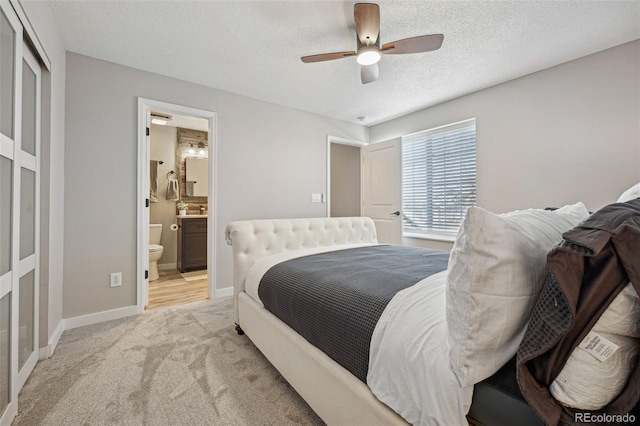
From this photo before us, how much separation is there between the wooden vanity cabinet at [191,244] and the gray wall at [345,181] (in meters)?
2.36

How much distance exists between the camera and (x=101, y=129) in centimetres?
264

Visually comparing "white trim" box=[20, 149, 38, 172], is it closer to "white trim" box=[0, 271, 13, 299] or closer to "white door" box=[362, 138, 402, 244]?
"white trim" box=[0, 271, 13, 299]

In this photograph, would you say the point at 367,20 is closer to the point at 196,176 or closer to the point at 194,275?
the point at 194,275

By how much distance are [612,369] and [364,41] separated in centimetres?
215

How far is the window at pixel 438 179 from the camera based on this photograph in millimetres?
3525

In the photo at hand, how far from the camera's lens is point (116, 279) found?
106 inches

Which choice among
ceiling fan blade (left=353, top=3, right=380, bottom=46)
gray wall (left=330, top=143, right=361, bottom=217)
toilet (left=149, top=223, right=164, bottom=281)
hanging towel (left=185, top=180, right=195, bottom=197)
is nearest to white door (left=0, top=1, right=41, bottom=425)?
ceiling fan blade (left=353, top=3, right=380, bottom=46)

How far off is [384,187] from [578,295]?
151 inches

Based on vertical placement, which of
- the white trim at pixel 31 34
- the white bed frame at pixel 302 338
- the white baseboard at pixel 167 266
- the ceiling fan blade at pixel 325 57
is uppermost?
the ceiling fan blade at pixel 325 57

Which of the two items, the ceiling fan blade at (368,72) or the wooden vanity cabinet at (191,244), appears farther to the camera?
the wooden vanity cabinet at (191,244)

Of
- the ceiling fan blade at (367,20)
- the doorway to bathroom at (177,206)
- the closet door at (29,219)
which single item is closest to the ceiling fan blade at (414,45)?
the ceiling fan blade at (367,20)

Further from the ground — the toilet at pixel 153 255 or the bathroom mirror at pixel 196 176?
the bathroom mirror at pixel 196 176

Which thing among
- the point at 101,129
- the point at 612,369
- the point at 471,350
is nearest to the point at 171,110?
the point at 101,129

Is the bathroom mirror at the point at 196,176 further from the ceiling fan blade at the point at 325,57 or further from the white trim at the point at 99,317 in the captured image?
the ceiling fan blade at the point at 325,57
